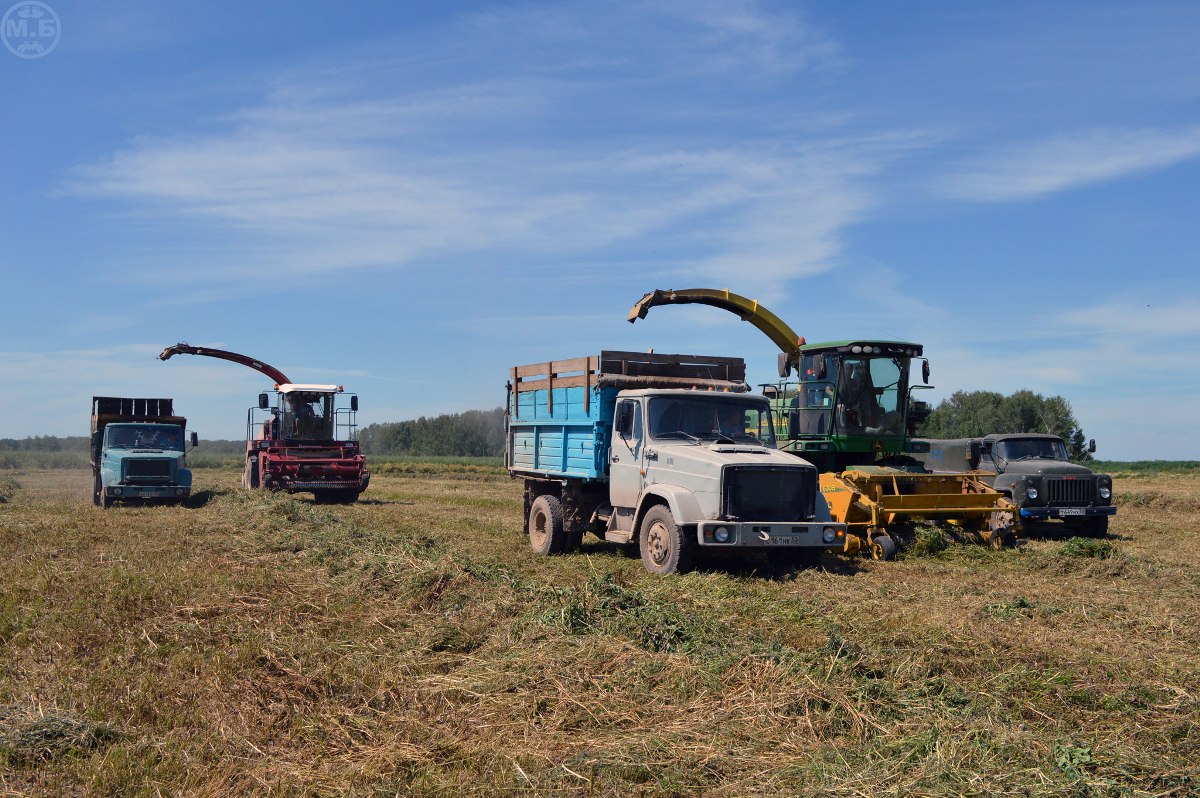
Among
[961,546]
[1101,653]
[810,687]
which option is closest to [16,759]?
[810,687]

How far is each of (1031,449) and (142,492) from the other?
19.7m

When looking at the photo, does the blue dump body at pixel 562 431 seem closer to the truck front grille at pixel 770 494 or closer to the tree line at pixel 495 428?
the truck front grille at pixel 770 494

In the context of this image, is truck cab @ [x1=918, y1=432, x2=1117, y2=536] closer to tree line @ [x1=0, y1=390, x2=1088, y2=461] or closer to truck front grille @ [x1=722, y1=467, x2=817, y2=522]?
truck front grille @ [x1=722, y1=467, x2=817, y2=522]

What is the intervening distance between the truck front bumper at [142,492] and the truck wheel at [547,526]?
12.1 m

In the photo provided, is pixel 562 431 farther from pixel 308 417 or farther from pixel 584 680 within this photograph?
pixel 308 417

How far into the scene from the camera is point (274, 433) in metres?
25.9

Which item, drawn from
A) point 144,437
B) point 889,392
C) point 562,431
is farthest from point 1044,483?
point 144,437

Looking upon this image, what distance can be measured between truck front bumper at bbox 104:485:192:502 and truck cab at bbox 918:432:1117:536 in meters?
17.2

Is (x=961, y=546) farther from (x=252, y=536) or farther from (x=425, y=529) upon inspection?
(x=252, y=536)

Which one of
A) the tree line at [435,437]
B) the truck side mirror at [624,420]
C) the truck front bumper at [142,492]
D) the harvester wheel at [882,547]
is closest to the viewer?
the truck side mirror at [624,420]

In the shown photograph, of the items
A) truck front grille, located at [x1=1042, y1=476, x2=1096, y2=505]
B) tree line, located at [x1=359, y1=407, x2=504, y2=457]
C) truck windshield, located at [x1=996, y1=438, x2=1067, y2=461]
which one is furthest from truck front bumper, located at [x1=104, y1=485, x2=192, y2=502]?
tree line, located at [x1=359, y1=407, x2=504, y2=457]

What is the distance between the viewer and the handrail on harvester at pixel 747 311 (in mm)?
17708

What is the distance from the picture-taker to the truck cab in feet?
54.8

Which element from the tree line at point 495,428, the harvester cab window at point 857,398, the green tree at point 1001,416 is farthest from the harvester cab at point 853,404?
the green tree at point 1001,416
